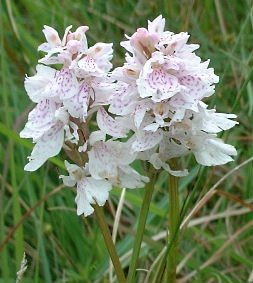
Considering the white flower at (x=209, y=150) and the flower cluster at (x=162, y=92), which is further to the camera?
the white flower at (x=209, y=150)

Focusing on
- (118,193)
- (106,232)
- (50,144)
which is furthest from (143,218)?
(118,193)

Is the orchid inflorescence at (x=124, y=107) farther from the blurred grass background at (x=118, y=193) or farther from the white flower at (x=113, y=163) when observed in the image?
the blurred grass background at (x=118, y=193)

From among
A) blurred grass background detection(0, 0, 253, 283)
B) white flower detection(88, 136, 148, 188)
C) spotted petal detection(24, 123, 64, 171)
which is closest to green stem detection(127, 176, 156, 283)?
white flower detection(88, 136, 148, 188)

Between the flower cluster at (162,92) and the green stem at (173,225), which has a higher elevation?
the flower cluster at (162,92)

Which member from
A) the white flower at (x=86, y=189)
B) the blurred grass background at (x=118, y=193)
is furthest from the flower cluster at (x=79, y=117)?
the blurred grass background at (x=118, y=193)

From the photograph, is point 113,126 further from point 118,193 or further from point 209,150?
point 118,193

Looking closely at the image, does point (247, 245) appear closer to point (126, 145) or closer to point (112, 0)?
point (126, 145)

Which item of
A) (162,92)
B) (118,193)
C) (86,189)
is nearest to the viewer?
(162,92)
